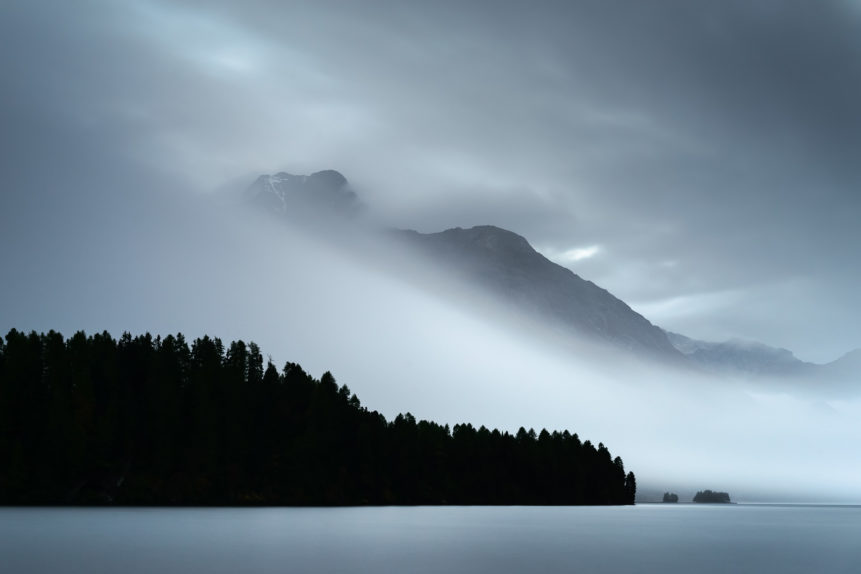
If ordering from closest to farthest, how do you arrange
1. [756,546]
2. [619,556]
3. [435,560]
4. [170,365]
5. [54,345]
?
[435,560] < [619,556] < [756,546] < [54,345] < [170,365]

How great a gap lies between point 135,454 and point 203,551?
129 meters

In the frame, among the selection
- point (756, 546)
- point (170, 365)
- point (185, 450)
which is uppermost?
point (170, 365)

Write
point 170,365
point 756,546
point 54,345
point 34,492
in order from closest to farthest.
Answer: point 756,546 → point 34,492 → point 54,345 → point 170,365

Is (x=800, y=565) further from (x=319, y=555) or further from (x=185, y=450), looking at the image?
(x=185, y=450)

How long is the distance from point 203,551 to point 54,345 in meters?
131

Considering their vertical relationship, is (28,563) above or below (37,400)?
below

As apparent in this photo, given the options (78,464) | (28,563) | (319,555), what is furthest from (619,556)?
(78,464)

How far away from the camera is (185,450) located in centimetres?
19012

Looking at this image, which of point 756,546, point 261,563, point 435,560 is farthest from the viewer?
point 756,546

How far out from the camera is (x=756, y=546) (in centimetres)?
8706

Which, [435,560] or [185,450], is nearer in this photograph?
[435,560]

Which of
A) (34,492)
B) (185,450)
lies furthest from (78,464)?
(185,450)

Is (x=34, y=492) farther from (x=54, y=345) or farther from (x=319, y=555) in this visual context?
(x=319, y=555)

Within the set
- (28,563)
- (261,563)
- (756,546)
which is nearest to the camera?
(28,563)
